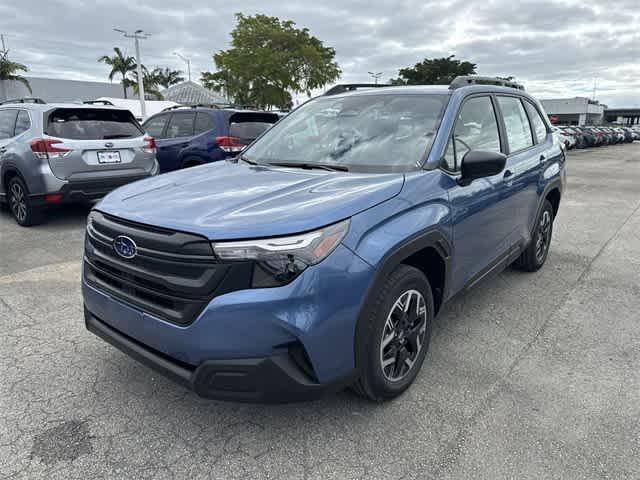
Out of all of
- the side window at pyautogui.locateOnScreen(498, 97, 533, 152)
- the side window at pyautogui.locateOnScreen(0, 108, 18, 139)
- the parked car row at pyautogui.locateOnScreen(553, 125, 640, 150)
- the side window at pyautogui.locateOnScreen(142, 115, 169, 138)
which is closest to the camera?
the side window at pyautogui.locateOnScreen(498, 97, 533, 152)

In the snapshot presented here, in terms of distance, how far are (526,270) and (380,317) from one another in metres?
3.09

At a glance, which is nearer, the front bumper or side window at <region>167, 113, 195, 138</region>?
the front bumper

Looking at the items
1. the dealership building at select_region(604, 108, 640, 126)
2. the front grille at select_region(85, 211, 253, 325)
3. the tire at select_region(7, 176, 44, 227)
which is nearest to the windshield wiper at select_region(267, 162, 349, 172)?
the front grille at select_region(85, 211, 253, 325)

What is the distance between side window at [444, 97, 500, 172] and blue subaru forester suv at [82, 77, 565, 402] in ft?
0.06

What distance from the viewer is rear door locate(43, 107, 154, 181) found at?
20.2 ft

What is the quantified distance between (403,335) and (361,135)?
1.33 metres

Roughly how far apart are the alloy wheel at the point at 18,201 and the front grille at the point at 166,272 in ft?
16.2

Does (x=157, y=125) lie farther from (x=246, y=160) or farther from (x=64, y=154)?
(x=246, y=160)

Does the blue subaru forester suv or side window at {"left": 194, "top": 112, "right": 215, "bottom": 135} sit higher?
side window at {"left": 194, "top": 112, "right": 215, "bottom": 135}

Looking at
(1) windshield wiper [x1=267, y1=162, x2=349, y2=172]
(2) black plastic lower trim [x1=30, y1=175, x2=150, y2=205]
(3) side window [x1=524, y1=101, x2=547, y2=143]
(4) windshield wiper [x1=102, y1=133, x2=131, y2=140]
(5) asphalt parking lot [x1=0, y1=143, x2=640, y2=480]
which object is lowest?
(5) asphalt parking lot [x1=0, y1=143, x2=640, y2=480]

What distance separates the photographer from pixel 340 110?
11.4 ft

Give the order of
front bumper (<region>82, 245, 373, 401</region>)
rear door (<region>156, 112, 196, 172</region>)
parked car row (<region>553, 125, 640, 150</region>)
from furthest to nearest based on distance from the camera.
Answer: parked car row (<region>553, 125, 640, 150</region>) < rear door (<region>156, 112, 196, 172</region>) < front bumper (<region>82, 245, 373, 401</region>)

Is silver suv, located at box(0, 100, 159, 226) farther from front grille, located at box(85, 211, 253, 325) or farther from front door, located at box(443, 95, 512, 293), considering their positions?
front door, located at box(443, 95, 512, 293)

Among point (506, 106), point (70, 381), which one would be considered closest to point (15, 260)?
point (70, 381)
